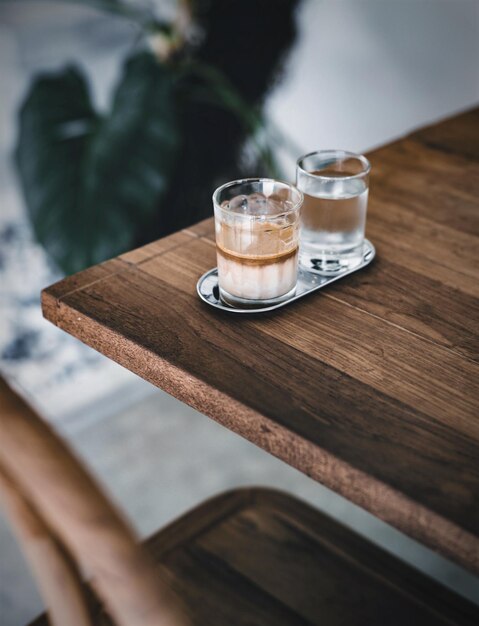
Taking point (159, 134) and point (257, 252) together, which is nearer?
point (257, 252)

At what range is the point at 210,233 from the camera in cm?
87

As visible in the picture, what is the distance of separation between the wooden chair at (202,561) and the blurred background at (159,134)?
692 mm

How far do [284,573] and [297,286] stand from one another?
33 cm

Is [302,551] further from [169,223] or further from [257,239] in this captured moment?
[169,223]

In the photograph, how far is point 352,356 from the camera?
2.14ft

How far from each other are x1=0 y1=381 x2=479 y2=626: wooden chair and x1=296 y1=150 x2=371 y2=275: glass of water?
0.33 m

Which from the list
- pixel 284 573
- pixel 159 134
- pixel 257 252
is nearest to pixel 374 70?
pixel 159 134

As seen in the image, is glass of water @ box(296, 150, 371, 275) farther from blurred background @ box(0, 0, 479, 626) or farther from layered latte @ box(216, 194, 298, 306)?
blurred background @ box(0, 0, 479, 626)

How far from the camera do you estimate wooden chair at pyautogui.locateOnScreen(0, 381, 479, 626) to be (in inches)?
14.2

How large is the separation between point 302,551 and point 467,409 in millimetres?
345

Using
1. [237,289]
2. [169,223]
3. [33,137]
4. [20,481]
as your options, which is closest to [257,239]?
[237,289]

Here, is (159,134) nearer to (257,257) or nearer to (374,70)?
(374,70)

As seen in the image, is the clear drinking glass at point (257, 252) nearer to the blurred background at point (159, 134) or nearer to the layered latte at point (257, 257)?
the layered latte at point (257, 257)

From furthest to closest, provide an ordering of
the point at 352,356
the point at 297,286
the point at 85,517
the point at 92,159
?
the point at 92,159, the point at 297,286, the point at 352,356, the point at 85,517
